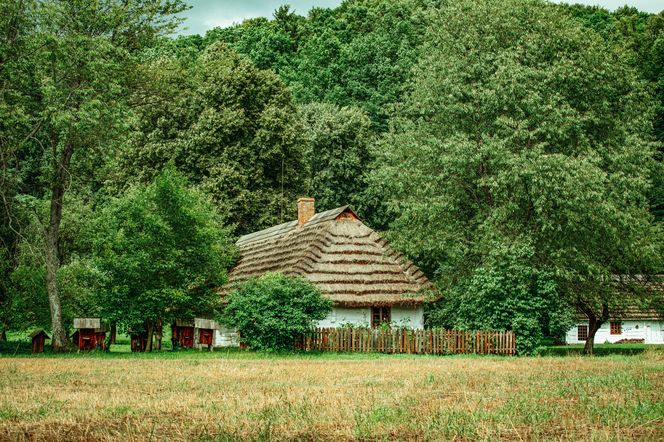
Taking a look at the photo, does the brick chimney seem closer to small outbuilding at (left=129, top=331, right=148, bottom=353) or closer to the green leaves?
the green leaves

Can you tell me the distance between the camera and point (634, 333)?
56.3m

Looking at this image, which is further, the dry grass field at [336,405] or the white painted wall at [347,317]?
the white painted wall at [347,317]

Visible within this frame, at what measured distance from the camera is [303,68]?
209 ft

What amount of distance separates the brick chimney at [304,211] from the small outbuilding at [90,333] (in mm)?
13629

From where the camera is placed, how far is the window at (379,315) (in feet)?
113

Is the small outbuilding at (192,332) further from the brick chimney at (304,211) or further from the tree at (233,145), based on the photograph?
the tree at (233,145)

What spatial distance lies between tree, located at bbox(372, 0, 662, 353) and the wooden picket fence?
3.28 ft

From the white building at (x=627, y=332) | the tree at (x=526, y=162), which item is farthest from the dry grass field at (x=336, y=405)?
the white building at (x=627, y=332)

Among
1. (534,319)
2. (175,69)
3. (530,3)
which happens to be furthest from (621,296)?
(175,69)

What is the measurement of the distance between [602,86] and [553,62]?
7.34 feet

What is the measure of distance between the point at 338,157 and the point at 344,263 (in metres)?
19.1

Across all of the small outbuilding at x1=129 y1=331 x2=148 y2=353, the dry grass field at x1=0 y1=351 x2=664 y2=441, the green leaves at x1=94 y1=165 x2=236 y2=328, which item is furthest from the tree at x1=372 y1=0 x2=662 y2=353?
the dry grass field at x1=0 y1=351 x2=664 y2=441

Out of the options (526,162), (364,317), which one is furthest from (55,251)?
(526,162)

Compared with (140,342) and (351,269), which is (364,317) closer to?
(351,269)
